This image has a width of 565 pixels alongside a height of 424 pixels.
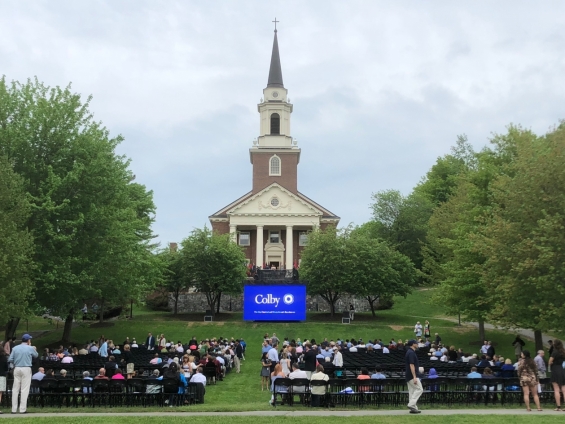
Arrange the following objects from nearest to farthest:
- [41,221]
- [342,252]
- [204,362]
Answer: [204,362], [41,221], [342,252]

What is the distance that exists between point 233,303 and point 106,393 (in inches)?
1459

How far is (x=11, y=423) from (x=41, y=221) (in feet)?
55.0

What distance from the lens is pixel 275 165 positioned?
6681 centimetres

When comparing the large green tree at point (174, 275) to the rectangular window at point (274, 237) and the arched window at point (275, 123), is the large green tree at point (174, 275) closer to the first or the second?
the rectangular window at point (274, 237)

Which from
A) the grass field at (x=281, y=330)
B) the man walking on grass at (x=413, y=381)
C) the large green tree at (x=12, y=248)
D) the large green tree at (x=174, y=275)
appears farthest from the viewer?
the large green tree at (x=174, y=275)

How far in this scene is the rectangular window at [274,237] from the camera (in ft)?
215

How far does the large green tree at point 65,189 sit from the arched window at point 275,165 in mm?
36066

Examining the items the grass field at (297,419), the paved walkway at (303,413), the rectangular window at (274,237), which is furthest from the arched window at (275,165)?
the grass field at (297,419)

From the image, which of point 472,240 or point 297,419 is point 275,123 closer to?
point 472,240

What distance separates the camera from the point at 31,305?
28547 mm

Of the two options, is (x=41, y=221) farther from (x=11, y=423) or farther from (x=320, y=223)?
(x=320, y=223)

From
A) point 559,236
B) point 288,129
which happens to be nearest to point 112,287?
point 559,236

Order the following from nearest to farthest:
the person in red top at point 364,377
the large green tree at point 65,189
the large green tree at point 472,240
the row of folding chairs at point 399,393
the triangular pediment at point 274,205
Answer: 1. the row of folding chairs at point 399,393
2. the person in red top at point 364,377
3. the large green tree at point 65,189
4. the large green tree at point 472,240
5. the triangular pediment at point 274,205

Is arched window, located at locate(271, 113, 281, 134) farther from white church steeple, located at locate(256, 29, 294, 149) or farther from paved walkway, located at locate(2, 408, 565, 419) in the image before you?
paved walkway, located at locate(2, 408, 565, 419)
